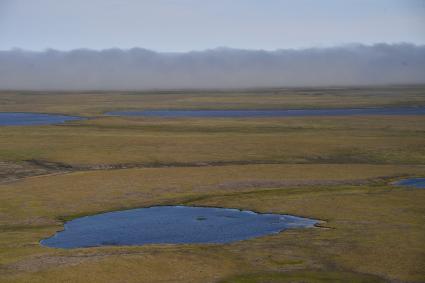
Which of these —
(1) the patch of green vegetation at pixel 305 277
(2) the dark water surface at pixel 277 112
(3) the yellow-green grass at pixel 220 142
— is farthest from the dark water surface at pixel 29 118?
(1) the patch of green vegetation at pixel 305 277

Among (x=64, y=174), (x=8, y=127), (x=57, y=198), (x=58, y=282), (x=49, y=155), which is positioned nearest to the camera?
(x=58, y=282)

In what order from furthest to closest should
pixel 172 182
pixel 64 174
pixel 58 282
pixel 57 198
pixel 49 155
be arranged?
pixel 49 155, pixel 64 174, pixel 172 182, pixel 57 198, pixel 58 282

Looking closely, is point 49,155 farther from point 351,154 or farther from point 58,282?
point 58,282

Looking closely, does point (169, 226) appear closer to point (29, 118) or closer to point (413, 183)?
point (413, 183)

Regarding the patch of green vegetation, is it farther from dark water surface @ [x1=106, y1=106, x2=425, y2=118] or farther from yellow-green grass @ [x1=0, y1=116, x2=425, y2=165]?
dark water surface @ [x1=106, y1=106, x2=425, y2=118]

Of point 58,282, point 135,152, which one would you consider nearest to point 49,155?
point 135,152

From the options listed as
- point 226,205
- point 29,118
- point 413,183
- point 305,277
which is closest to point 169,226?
point 226,205
